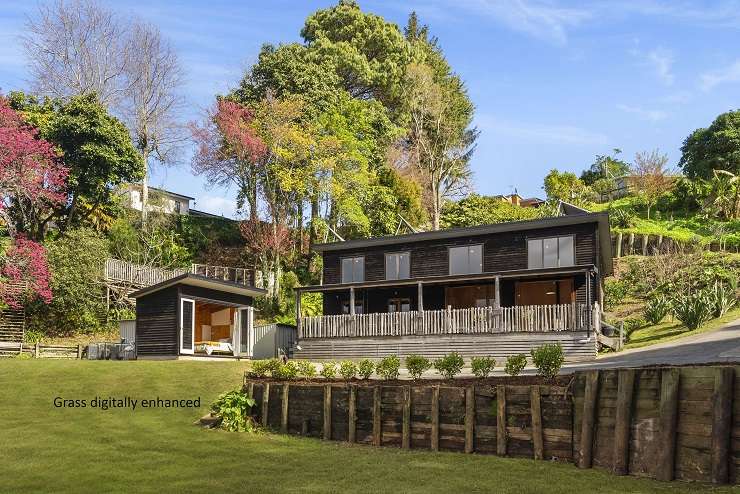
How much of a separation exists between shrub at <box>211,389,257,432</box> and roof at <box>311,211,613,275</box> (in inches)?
779

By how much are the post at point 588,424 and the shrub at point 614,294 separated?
34412 millimetres

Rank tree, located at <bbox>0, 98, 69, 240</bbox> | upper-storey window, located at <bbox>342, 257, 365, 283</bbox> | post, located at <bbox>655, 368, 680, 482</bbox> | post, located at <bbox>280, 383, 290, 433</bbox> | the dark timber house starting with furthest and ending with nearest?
1. tree, located at <bbox>0, 98, 69, 240</bbox>
2. upper-storey window, located at <bbox>342, 257, 365, 283</bbox>
3. the dark timber house
4. post, located at <bbox>280, 383, 290, 433</bbox>
5. post, located at <bbox>655, 368, 680, 482</bbox>

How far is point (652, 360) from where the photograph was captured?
878 inches

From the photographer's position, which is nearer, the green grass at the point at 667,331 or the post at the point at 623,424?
the post at the point at 623,424

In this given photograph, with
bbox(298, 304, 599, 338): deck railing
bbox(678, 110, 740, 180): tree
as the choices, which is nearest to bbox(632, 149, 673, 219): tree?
bbox(678, 110, 740, 180): tree

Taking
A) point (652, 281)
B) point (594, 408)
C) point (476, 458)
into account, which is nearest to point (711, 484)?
point (594, 408)

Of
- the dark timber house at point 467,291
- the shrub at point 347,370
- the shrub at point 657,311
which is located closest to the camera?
the shrub at point 347,370

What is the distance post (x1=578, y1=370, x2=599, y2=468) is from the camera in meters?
13.6

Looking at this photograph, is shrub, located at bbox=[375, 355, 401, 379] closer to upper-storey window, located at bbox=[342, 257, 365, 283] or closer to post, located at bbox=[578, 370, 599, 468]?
post, located at bbox=[578, 370, 599, 468]

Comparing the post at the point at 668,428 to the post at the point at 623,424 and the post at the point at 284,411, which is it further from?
the post at the point at 284,411

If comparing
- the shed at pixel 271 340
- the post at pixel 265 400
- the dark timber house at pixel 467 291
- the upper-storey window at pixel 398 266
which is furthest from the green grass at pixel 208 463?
the upper-storey window at pixel 398 266

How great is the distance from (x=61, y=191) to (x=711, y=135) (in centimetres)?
6293

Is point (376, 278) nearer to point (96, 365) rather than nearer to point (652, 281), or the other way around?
point (96, 365)

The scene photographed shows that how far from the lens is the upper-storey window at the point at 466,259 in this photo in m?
38.2
